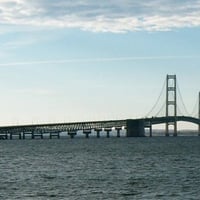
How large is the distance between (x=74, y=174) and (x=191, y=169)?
42.3 ft

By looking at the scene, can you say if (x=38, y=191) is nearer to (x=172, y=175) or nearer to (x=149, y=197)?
(x=149, y=197)

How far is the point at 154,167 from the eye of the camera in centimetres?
7719

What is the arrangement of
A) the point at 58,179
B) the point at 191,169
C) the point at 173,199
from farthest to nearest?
the point at 191,169
the point at 58,179
the point at 173,199

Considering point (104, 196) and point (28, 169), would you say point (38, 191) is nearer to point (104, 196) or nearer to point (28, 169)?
point (104, 196)

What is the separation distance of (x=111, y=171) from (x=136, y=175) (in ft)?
18.9

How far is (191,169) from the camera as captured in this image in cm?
7400

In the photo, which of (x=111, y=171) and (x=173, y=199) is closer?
(x=173, y=199)

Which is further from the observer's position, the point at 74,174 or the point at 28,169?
the point at 28,169

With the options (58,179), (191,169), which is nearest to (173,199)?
(58,179)

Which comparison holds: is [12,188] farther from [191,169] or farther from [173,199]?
[191,169]

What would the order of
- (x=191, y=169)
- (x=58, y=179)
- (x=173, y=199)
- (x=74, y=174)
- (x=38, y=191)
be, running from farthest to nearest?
1. (x=191, y=169)
2. (x=74, y=174)
3. (x=58, y=179)
4. (x=38, y=191)
5. (x=173, y=199)

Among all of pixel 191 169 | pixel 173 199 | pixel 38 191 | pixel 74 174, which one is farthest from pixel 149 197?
pixel 191 169

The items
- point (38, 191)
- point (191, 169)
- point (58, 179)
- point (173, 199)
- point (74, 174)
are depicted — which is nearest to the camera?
point (173, 199)

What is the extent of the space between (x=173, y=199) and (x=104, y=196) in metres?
4.95
